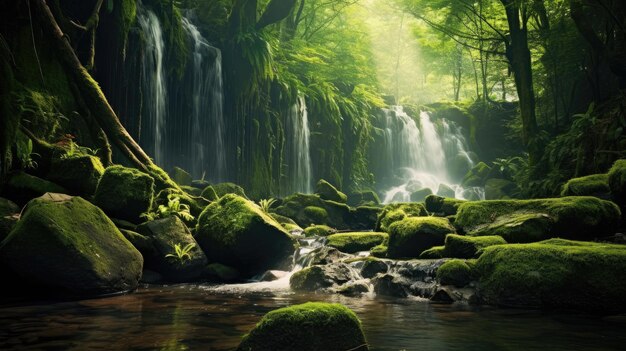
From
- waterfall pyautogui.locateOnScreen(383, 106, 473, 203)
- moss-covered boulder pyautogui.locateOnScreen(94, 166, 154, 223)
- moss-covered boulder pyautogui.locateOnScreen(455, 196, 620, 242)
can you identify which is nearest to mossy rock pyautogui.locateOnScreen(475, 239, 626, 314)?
moss-covered boulder pyautogui.locateOnScreen(455, 196, 620, 242)

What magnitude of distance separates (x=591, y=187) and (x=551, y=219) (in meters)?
3.96

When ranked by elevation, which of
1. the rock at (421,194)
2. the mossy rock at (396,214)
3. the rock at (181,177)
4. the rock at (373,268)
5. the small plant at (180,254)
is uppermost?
the rock at (181,177)

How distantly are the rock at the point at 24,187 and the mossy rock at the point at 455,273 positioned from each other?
300 inches

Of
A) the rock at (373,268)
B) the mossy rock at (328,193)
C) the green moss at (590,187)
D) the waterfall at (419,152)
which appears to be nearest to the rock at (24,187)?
the rock at (373,268)

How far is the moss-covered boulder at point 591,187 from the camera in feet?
42.6

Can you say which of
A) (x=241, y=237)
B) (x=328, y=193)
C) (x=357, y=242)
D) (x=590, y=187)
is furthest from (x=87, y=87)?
(x=590, y=187)

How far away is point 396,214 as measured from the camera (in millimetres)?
14430

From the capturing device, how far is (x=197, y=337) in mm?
5379

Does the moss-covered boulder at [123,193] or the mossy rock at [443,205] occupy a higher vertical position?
the moss-covered boulder at [123,193]

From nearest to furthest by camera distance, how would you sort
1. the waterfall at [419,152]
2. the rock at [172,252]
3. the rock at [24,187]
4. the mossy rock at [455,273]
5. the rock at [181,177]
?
the mossy rock at [455,273] < the rock at [24,187] < the rock at [172,252] < the rock at [181,177] < the waterfall at [419,152]

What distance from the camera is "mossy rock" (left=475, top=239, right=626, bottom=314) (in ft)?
23.3

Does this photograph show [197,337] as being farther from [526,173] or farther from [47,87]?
[526,173]

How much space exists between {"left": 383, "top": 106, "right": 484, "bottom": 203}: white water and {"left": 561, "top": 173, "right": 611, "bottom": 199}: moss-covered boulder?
59.1 ft

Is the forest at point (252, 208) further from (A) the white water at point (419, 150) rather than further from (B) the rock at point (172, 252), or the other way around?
(A) the white water at point (419, 150)
